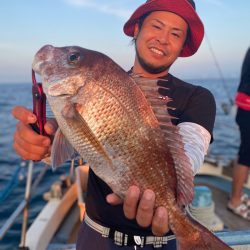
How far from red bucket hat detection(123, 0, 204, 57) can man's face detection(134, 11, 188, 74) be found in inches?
1.7

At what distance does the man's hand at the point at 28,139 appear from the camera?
6.35ft

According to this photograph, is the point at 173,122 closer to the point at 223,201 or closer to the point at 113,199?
the point at 113,199

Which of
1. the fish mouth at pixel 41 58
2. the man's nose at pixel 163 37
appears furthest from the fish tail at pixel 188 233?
the man's nose at pixel 163 37

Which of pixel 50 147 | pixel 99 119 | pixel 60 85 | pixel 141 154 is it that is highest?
pixel 60 85

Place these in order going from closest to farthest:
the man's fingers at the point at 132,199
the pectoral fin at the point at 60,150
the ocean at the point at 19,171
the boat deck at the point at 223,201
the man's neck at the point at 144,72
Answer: the man's fingers at the point at 132,199, the pectoral fin at the point at 60,150, the man's neck at the point at 144,72, the boat deck at the point at 223,201, the ocean at the point at 19,171

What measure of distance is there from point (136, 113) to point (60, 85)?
0.47 m

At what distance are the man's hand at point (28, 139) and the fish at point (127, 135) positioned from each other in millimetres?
170

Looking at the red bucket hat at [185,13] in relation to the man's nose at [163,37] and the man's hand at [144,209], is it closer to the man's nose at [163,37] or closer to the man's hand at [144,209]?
the man's nose at [163,37]

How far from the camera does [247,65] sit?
4809 mm

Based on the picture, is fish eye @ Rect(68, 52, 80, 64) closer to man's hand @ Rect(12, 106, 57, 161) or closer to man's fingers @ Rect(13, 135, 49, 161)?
man's hand @ Rect(12, 106, 57, 161)

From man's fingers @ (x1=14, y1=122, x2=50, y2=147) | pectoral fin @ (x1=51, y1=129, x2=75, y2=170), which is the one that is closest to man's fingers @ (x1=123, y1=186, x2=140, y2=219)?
pectoral fin @ (x1=51, y1=129, x2=75, y2=170)

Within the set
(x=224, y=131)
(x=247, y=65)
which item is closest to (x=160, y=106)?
(x=247, y=65)

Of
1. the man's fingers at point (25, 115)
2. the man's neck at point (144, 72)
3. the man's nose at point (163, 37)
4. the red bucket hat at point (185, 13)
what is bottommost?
the man's fingers at point (25, 115)

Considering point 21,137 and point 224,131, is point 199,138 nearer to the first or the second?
point 21,137
